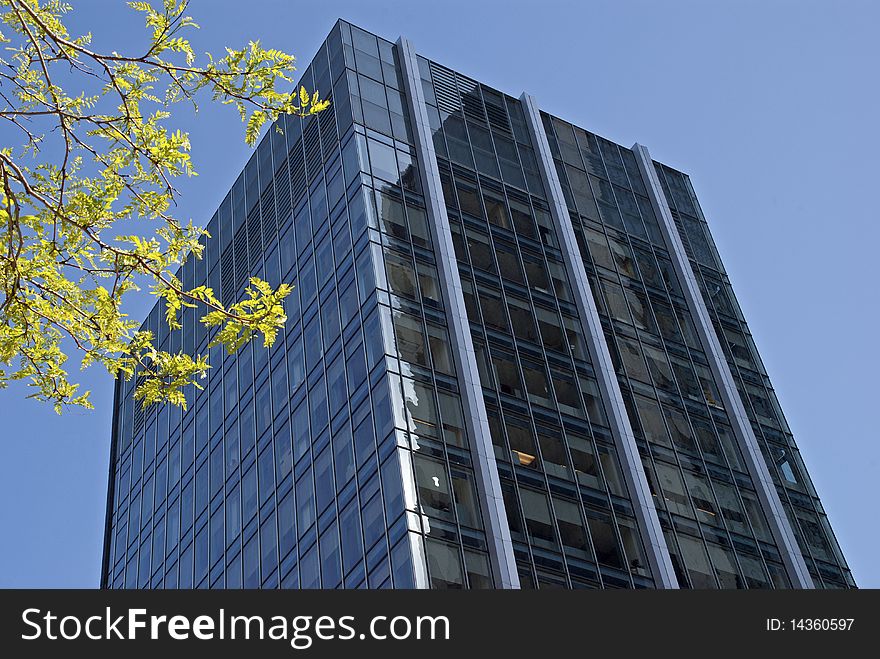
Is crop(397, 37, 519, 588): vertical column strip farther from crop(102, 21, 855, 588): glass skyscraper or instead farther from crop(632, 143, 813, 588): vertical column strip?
crop(632, 143, 813, 588): vertical column strip

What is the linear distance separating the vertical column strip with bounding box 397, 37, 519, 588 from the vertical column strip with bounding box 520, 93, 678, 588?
648 centimetres

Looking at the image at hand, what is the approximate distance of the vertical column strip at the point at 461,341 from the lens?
125 ft

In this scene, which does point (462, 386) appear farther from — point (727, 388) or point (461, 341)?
point (727, 388)

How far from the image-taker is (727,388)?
5384 centimetres

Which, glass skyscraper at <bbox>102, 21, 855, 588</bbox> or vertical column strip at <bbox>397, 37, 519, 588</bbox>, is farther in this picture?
glass skyscraper at <bbox>102, 21, 855, 588</bbox>

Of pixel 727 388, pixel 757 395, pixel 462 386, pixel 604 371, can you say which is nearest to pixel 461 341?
pixel 462 386

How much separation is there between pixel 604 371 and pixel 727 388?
8.68 metres

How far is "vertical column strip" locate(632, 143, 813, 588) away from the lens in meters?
46.9

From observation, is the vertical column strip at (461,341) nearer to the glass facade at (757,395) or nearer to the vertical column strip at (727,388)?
the vertical column strip at (727,388)

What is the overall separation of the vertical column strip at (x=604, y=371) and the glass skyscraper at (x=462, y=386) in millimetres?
118

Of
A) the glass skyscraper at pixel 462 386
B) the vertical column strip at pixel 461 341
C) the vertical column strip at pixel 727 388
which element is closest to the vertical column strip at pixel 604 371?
the glass skyscraper at pixel 462 386

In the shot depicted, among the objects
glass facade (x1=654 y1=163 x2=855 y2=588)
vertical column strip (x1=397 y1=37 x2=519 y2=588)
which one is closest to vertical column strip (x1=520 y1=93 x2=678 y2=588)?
vertical column strip (x1=397 y1=37 x2=519 y2=588)

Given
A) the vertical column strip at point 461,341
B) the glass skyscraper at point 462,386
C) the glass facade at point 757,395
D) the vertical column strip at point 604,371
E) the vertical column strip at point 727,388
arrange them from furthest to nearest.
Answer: the glass facade at point 757,395
the vertical column strip at point 727,388
the vertical column strip at point 604,371
the glass skyscraper at point 462,386
the vertical column strip at point 461,341

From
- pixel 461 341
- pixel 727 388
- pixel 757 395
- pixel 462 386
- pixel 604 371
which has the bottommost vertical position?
pixel 462 386
